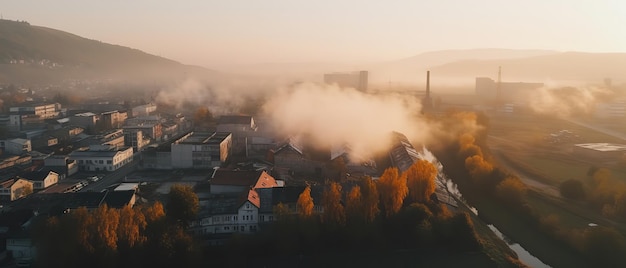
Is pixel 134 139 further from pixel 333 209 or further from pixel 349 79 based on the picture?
pixel 349 79

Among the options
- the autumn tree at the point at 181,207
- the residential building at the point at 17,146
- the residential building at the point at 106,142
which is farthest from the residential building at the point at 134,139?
the autumn tree at the point at 181,207

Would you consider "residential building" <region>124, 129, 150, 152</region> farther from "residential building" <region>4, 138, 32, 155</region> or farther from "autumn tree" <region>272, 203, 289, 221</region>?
"autumn tree" <region>272, 203, 289, 221</region>

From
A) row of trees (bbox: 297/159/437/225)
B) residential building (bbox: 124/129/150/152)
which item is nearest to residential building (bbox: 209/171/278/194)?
row of trees (bbox: 297/159/437/225)

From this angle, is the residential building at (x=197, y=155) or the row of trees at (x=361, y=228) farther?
the residential building at (x=197, y=155)

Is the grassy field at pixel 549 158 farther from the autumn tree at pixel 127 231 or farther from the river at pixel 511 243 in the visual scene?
the autumn tree at pixel 127 231

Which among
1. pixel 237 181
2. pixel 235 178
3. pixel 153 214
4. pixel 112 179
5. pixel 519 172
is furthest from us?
pixel 519 172

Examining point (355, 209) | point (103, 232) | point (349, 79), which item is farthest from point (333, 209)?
point (349, 79)

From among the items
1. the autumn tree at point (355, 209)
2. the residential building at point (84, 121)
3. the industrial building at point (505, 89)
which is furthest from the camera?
the industrial building at point (505, 89)
